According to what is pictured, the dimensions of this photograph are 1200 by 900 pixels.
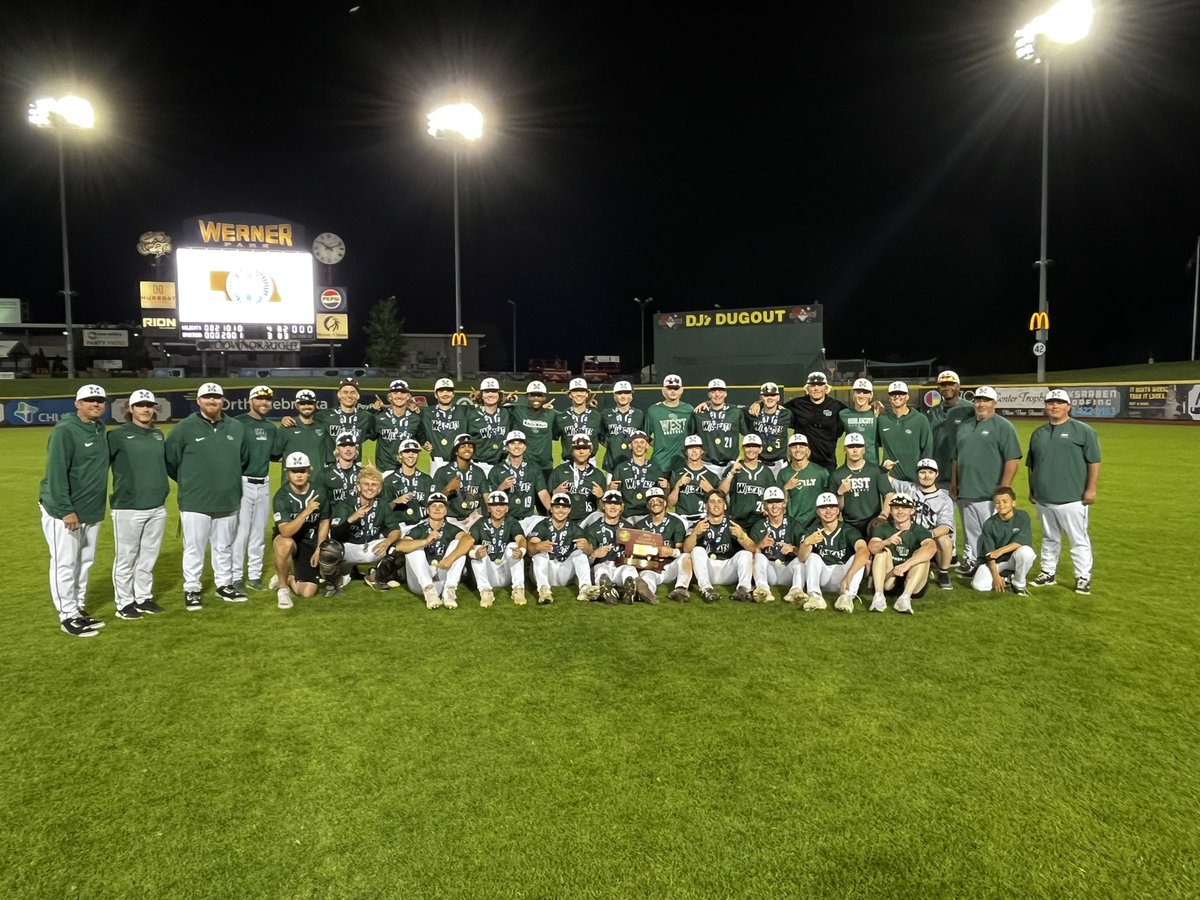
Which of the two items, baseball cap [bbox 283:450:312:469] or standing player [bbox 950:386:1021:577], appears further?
standing player [bbox 950:386:1021:577]

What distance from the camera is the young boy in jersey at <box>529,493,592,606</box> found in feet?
26.2

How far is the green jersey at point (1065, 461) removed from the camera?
780 centimetres

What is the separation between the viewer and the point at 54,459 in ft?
20.5

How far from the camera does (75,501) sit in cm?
646

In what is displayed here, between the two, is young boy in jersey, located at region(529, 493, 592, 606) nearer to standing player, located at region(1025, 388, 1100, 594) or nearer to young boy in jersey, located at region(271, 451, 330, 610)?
young boy in jersey, located at region(271, 451, 330, 610)

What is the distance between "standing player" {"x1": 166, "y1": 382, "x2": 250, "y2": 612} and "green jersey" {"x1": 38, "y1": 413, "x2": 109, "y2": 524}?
0.66 metres

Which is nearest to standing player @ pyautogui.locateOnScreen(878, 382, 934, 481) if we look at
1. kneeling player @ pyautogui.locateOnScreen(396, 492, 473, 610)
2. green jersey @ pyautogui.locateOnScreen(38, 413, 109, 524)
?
kneeling player @ pyautogui.locateOnScreen(396, 492, 473, 610)

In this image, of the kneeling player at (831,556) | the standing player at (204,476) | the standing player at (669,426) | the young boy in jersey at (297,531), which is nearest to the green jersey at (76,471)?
the standing player at (204,476)

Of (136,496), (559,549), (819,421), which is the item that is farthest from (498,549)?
(819,421)

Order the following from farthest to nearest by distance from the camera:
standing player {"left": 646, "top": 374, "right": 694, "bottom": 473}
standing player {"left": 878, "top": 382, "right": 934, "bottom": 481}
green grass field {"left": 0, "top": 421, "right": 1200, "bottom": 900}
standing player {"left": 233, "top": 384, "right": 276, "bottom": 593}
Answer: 1. standing player {"left": 646, "top": 374, "right": 694, "bottom": 473}
2. standing player {"left": 878, "top": 382, "right": 934, "bottom": 481}
3. standing player {"left": 233, "top": 384, "right": 276, "bottom": 593}
4. green grass field {"left": 0, "top": 421, "right": 1200, "bottom": 900}

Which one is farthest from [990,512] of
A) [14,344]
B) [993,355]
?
[14,344]

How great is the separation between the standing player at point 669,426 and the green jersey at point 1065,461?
411 centimetres

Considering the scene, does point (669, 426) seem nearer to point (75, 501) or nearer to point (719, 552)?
point (719, 552)

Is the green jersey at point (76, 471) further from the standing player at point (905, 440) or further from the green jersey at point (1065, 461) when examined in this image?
the green jersey at point (1065, 461)
